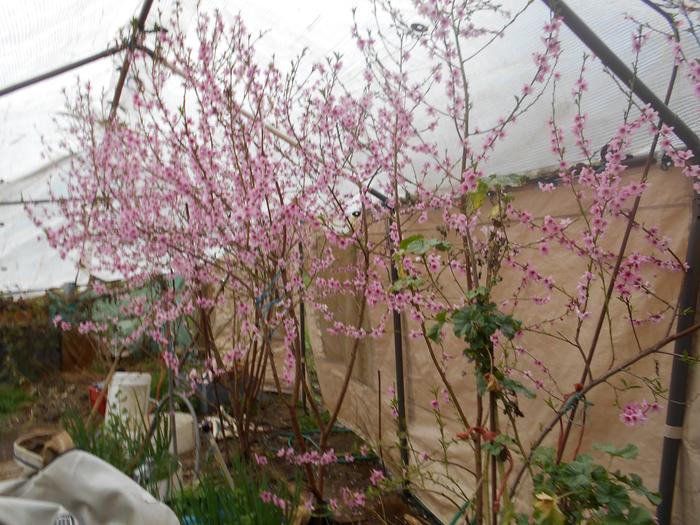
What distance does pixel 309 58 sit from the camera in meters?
2.72

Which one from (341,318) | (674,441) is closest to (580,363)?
(674,441)

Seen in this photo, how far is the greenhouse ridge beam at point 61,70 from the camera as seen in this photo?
284 cm

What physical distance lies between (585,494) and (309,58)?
7.90 ft

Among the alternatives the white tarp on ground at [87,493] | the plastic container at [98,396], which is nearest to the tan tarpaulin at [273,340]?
the plastic container at [98,396]

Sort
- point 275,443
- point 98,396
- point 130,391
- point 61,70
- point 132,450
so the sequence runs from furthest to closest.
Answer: point 275,443 < point 98,396 < point 130,391 < point 61,70 < point 132,450

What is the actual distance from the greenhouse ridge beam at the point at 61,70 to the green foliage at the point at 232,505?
235cm

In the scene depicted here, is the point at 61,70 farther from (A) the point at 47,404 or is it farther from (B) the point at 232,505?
(A) the point at 47,404

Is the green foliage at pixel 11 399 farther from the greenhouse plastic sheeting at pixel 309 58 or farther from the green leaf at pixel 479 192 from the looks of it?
the green leaf at pixel 479 192

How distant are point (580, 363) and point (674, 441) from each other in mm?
431

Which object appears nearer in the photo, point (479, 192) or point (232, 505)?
point (479, 192)

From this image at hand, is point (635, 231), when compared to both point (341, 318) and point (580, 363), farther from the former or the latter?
point (341, 318)

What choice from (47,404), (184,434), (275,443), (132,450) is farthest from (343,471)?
(47,404)

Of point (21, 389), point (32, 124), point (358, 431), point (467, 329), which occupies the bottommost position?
point (21, 389)

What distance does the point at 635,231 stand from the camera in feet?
5.42
